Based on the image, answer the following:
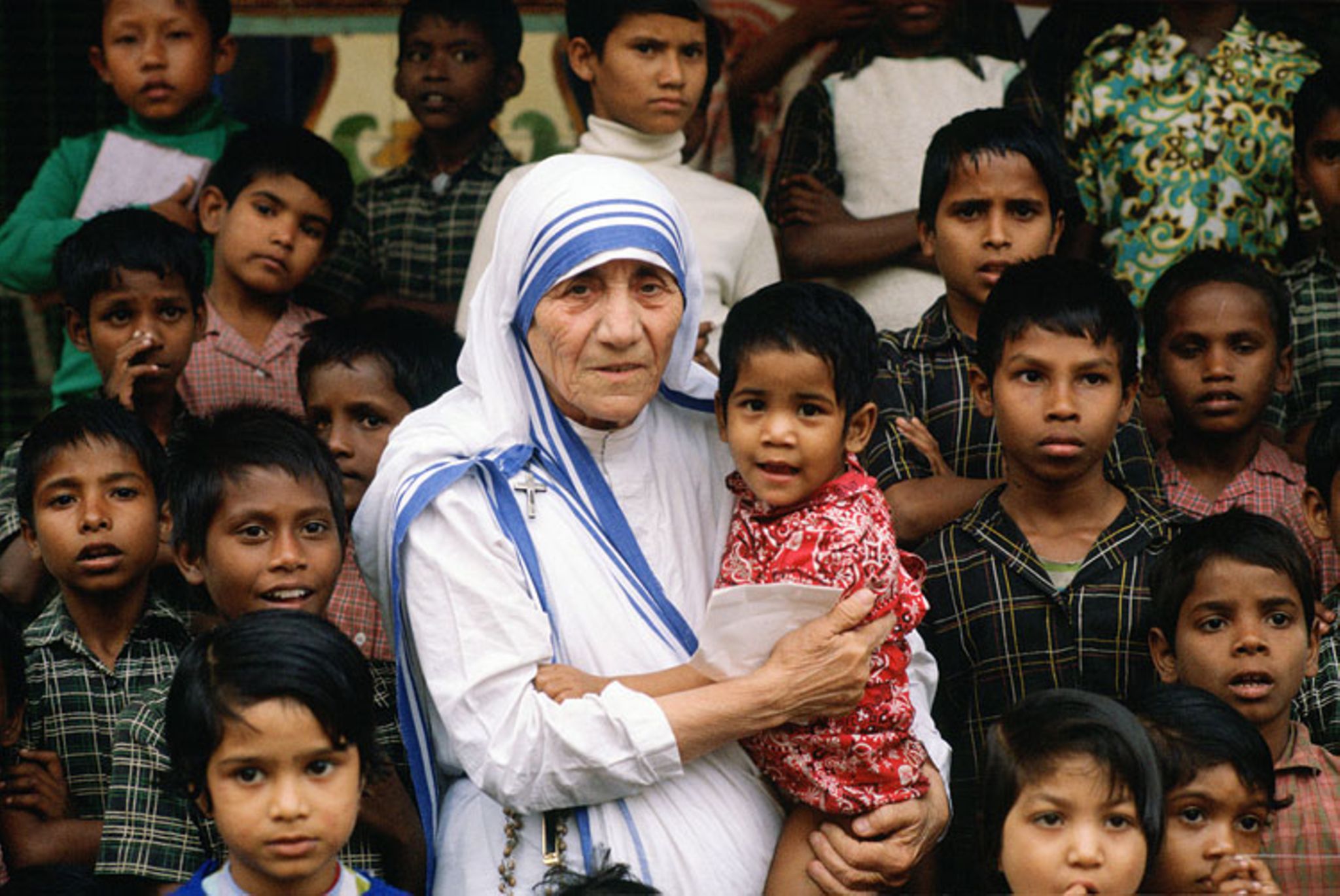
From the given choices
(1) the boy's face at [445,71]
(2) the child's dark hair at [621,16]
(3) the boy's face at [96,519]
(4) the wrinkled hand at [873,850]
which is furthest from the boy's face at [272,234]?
(4) the wrinkled hand at [873,850]

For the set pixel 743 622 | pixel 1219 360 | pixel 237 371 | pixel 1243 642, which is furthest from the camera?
pixel 237 371

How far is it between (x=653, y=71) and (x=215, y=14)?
1.27 m

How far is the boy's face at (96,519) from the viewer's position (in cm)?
390

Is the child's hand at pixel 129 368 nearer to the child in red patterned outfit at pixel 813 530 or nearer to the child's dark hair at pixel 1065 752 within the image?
the child in red patterned outfit at pixel 813 530

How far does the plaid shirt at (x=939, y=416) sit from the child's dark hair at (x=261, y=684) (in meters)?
1.39

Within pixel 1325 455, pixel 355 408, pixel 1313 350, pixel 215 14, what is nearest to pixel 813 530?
pixel 1325 455

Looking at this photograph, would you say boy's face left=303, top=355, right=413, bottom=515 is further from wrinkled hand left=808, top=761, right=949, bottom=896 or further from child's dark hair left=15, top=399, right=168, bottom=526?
wrinkled hand left=808, top=761, right=949, bottom=896

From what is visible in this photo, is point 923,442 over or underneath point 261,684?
over

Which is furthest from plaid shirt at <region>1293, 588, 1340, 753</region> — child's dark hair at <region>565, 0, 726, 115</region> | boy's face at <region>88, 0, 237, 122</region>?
boy's face at <region>88, 0, 237, 122</region>

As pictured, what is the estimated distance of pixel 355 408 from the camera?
4.46m

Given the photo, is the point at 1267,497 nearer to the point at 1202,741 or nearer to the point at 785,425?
the point at 1202,741

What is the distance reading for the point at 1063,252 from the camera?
516 cm

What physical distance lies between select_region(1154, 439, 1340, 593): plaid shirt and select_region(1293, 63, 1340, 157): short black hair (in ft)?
3.20

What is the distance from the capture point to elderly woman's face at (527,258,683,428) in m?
3.34
